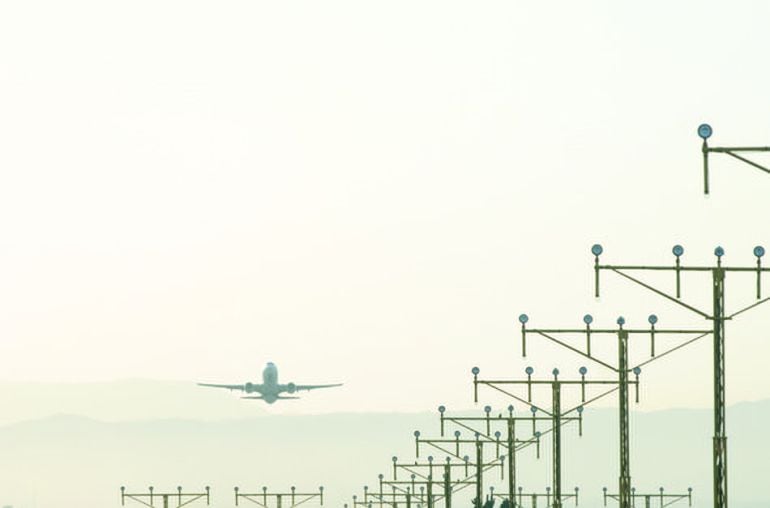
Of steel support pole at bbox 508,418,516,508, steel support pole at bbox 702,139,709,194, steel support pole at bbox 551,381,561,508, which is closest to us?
steel support pole at bbox 702,139,709,194

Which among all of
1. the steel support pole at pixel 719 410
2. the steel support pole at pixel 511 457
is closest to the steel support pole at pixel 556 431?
the steel support pole at pixel 511 457

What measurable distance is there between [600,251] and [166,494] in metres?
109

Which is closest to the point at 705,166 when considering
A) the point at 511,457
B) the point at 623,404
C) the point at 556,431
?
the point at 623,404

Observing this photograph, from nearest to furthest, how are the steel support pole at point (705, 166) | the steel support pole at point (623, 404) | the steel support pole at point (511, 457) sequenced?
the steel support pole at point (705, 166) < the steel support pole at point (623, 404) < the steel support pole at point (511, 457)

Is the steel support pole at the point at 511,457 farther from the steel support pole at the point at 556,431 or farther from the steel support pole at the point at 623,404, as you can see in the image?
the steel support pole at the point at 623,404

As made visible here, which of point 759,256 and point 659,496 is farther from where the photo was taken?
point 659,496

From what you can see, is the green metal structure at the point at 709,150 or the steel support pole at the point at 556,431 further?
the steel support pole at the point at 556,431

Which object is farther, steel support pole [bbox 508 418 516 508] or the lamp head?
steel support pole [bbox 508 418 516 508]

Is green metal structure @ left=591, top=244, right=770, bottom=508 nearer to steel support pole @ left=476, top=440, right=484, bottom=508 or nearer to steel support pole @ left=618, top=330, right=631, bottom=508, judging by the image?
steel support pole @ left=618, top=330, right=631, bottom=508

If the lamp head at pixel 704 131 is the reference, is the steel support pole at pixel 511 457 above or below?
below

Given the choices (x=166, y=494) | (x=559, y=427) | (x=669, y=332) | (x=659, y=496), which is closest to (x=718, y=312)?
(x=669, y=332)

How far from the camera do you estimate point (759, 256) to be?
56344mm

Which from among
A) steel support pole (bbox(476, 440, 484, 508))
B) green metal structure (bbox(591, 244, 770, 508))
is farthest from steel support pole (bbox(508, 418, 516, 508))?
green metal structure (bbox(591, 244, 770, 508))

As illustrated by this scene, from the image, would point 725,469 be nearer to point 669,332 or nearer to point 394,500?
point 669,332
